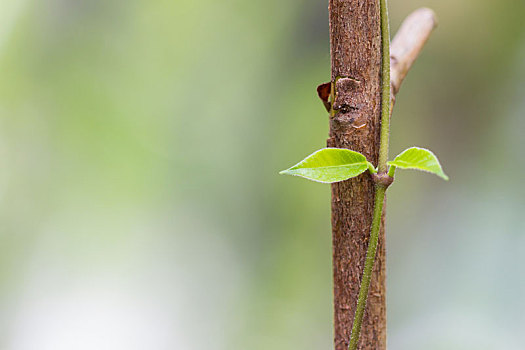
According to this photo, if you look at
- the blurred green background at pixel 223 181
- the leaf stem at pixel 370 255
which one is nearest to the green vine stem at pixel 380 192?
the leaf stem at pixel 370 255

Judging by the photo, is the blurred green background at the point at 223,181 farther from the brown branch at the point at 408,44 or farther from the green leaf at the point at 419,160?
the green leaf at the point at 419,160

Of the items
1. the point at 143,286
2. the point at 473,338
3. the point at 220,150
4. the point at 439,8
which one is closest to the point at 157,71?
the point at 220,150

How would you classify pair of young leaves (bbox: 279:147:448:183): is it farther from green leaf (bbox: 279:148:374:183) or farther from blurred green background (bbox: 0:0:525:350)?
blurred green background (bbox: 0:0:525:350)

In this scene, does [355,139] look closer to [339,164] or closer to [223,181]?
[339,164]

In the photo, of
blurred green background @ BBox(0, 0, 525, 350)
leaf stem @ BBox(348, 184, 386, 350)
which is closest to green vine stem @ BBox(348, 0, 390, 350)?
leaf stem @ BBox(348, 184, 386, 350)

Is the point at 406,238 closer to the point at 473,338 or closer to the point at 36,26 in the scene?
the point at 473,338

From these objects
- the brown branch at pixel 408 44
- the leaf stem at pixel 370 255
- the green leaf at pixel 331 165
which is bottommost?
the leaf stem at pixel 370 255

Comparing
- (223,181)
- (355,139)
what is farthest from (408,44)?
(223,181)
